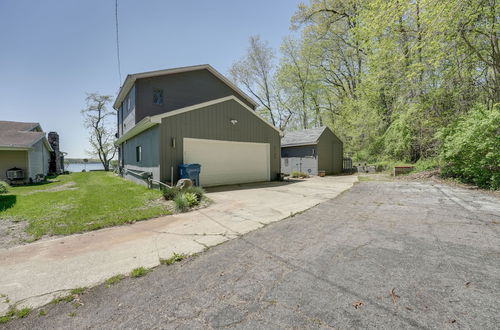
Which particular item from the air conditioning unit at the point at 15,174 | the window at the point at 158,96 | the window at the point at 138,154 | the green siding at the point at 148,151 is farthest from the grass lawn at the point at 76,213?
the air conditioning unit at the point at 15,174

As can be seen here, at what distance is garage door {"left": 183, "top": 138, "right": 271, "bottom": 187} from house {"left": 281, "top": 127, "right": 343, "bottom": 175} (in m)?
6.03

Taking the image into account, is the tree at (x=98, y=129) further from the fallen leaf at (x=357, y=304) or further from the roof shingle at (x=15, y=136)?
the fallen leaf at (x=357, y=304)

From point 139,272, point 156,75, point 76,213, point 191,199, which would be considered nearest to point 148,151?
point 76,213

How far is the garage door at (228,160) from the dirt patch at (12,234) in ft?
16.9

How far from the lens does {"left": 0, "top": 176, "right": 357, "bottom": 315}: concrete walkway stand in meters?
2.33

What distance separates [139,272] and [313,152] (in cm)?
1560

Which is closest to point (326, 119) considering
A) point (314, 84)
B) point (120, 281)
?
point (314, 84)

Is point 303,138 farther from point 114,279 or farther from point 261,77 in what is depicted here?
point 114,279

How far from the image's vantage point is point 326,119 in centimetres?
2645

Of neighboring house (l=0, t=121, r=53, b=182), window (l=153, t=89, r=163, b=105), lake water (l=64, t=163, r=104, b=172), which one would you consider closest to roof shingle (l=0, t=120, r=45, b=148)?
neighboring house (l=0, t=121, r=53, b=182)

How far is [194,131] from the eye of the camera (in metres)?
9.04

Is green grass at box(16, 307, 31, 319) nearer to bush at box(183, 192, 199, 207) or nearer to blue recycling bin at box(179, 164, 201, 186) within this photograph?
bush at box(183, 192, 199, 207)

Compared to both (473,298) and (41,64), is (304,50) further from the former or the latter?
(473,298)

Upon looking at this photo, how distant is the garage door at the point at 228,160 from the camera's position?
9.29m
